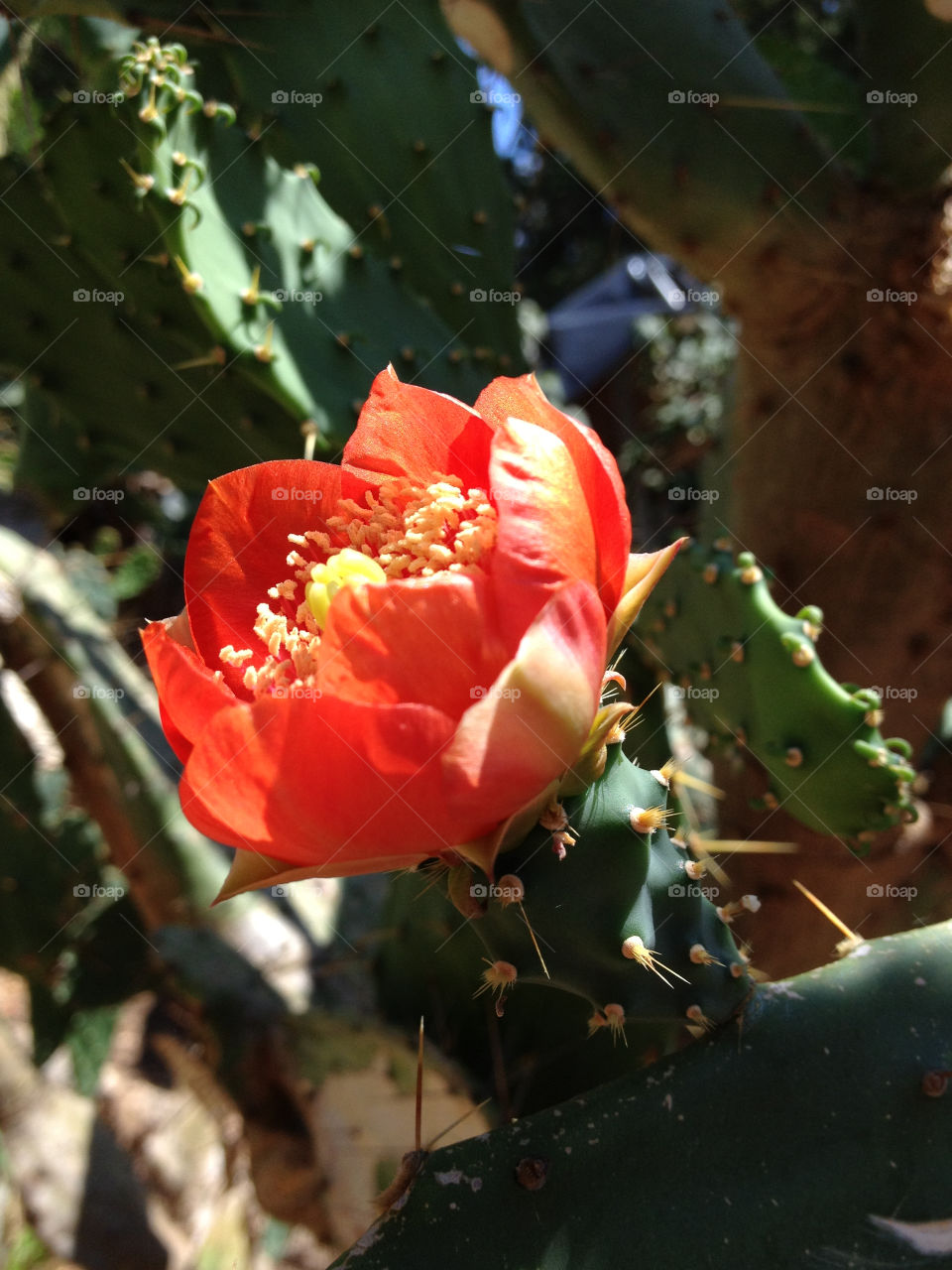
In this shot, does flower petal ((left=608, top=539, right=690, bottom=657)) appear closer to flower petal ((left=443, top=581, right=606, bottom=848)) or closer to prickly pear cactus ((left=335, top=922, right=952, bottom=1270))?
flower petal ((left=443, top=581, right=606, bottom=848))

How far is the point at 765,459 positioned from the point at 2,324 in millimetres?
1070

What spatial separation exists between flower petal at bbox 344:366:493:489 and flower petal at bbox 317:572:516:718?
0.14 metres

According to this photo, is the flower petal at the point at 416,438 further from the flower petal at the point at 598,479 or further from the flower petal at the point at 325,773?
the flower petal at the point at 325,773

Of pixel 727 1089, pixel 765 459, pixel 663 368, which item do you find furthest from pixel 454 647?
pixel 663 368

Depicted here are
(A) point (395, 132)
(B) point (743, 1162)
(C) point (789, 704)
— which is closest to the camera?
(B) point (743, 1162)

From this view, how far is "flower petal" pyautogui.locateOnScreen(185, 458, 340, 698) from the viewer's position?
625mm

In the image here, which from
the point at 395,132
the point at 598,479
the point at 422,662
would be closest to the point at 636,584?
the point at 598,479

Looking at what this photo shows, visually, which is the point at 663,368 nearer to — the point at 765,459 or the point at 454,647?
the point at 765,459

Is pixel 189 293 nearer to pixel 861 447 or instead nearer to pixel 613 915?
pixel 613 915

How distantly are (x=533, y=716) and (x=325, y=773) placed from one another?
11 cm

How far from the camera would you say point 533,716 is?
0.51m

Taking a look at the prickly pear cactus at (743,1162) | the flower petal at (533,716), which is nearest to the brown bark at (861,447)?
the prickly pear cactus at (743,1162)

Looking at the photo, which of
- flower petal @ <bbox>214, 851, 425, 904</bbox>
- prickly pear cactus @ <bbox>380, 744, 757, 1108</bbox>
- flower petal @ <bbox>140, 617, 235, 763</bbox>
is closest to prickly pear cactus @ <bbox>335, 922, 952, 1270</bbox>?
prickly pear cactus @ <bbox>380, 744, 757, 1108</bbox>

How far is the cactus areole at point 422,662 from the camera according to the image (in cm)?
49
